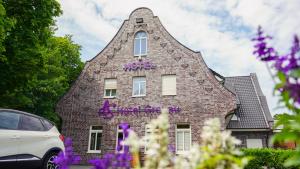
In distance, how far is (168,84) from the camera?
21.2 metres

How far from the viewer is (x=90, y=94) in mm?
22609

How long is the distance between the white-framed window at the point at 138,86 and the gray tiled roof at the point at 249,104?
701 centimetres

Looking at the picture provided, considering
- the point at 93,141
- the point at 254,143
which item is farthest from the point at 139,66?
the point at 254,143

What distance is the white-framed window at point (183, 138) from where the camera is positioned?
19719mm

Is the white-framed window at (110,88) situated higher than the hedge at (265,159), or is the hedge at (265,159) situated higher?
the white-framed window at (110,88)

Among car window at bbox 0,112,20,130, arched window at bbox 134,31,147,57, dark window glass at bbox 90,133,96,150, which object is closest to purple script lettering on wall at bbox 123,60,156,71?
arched window at bbox 134,31,147,57

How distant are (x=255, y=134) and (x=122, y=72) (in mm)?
10633

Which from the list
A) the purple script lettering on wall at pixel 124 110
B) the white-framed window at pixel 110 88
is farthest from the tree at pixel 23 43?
the purple script lettering on wall at pixel 124 110

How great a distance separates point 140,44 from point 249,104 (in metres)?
10.1

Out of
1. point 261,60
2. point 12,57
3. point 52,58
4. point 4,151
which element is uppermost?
point 52,58

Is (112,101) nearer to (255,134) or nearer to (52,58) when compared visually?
(255,134)

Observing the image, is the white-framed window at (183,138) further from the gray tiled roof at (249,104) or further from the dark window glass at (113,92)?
the dark window glass at (113,92)

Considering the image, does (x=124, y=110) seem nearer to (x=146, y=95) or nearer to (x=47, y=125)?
(x=146, y=95)

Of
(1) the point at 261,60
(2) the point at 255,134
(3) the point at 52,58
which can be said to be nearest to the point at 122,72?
(2) the point at 255,134
